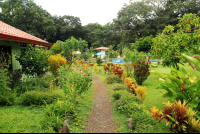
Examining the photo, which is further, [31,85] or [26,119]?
[31,85]

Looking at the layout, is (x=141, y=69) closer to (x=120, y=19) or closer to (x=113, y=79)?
(x=113, y=79)

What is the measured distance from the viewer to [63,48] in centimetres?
1104

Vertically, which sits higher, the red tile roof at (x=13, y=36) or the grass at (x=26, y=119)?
the red tile roof at (x=13, y=36)

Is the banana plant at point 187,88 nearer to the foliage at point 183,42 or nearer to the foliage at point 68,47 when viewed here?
the foliage at point 183,42

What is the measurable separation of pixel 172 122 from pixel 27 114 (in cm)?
385

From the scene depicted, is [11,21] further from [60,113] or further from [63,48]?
[60,113]

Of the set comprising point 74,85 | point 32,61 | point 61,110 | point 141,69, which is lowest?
point 61,110

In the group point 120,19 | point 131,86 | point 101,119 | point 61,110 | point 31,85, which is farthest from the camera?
point 120,19

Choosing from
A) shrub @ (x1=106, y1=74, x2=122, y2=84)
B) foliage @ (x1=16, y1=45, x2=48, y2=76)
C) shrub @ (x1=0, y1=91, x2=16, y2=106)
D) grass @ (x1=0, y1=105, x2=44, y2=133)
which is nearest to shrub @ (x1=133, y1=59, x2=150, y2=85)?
shrub @ (x1=106, y1=74, x2=122, y2=84)

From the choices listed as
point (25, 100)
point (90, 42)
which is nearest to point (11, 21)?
point (90, 42)

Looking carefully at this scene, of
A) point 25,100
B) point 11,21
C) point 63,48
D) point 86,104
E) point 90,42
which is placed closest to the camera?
point 25,100

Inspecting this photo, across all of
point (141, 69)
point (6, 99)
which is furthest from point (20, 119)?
point (141, 69)

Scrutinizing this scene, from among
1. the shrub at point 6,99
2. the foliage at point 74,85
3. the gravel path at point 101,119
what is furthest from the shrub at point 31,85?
the gravel path at point 101,119

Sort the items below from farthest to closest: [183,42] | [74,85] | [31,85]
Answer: [183,42], [31,85], [74,85]
